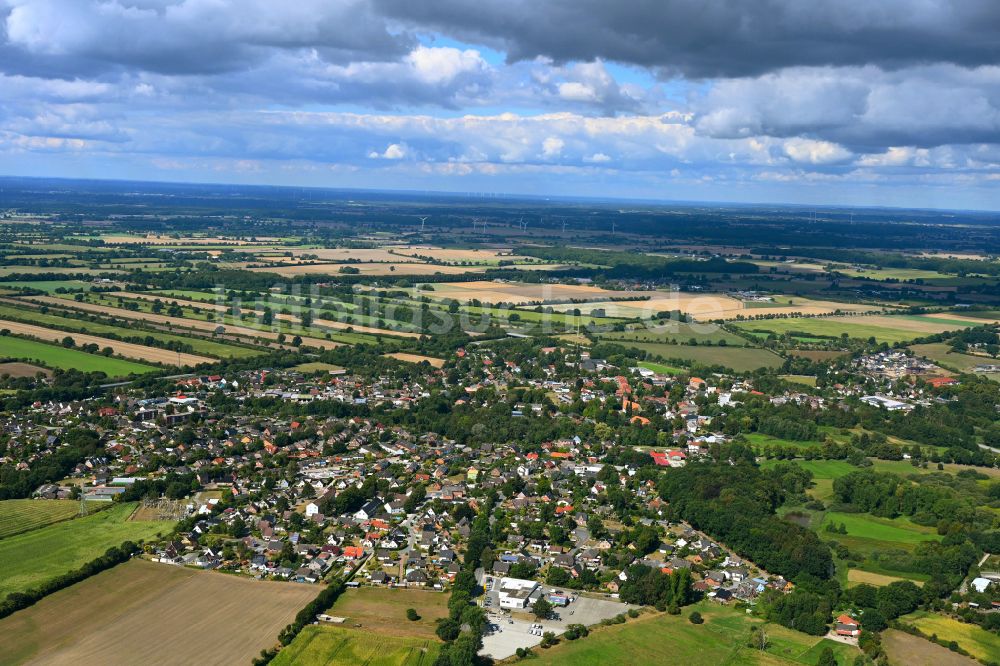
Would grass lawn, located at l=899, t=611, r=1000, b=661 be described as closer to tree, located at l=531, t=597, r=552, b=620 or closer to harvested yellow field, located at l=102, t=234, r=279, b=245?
tree, located at l=531, t=597, r=552, b=620

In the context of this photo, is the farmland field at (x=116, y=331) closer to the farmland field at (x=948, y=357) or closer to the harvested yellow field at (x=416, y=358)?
the harvested yellow field at (x=416, y=358)

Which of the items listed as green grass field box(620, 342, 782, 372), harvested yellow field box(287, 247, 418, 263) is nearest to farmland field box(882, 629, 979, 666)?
green grass field box(620, 342, 782, 372)

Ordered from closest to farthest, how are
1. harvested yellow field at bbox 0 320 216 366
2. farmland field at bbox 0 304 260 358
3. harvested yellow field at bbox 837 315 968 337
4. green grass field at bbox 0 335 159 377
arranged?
green grass field at bbox 0 335 159 377
harvested yellow field at bbox 0 320 216 366
farmland field at bbox 0 304 260 358
harvested yellow field at bbox 837 315 968 337

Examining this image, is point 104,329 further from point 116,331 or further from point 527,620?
point 527,620

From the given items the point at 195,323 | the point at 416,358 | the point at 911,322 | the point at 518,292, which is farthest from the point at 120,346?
the point at 911,322

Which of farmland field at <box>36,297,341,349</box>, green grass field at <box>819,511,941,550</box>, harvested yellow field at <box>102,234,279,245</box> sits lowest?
green grass field at <box>819,511,941,550</box>

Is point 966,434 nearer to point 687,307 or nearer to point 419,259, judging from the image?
point 687,307

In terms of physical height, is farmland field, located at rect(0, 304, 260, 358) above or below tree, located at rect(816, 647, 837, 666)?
above

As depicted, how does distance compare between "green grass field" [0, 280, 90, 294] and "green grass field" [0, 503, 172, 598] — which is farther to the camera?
"green grass field" [0, 280, 90, 294]
